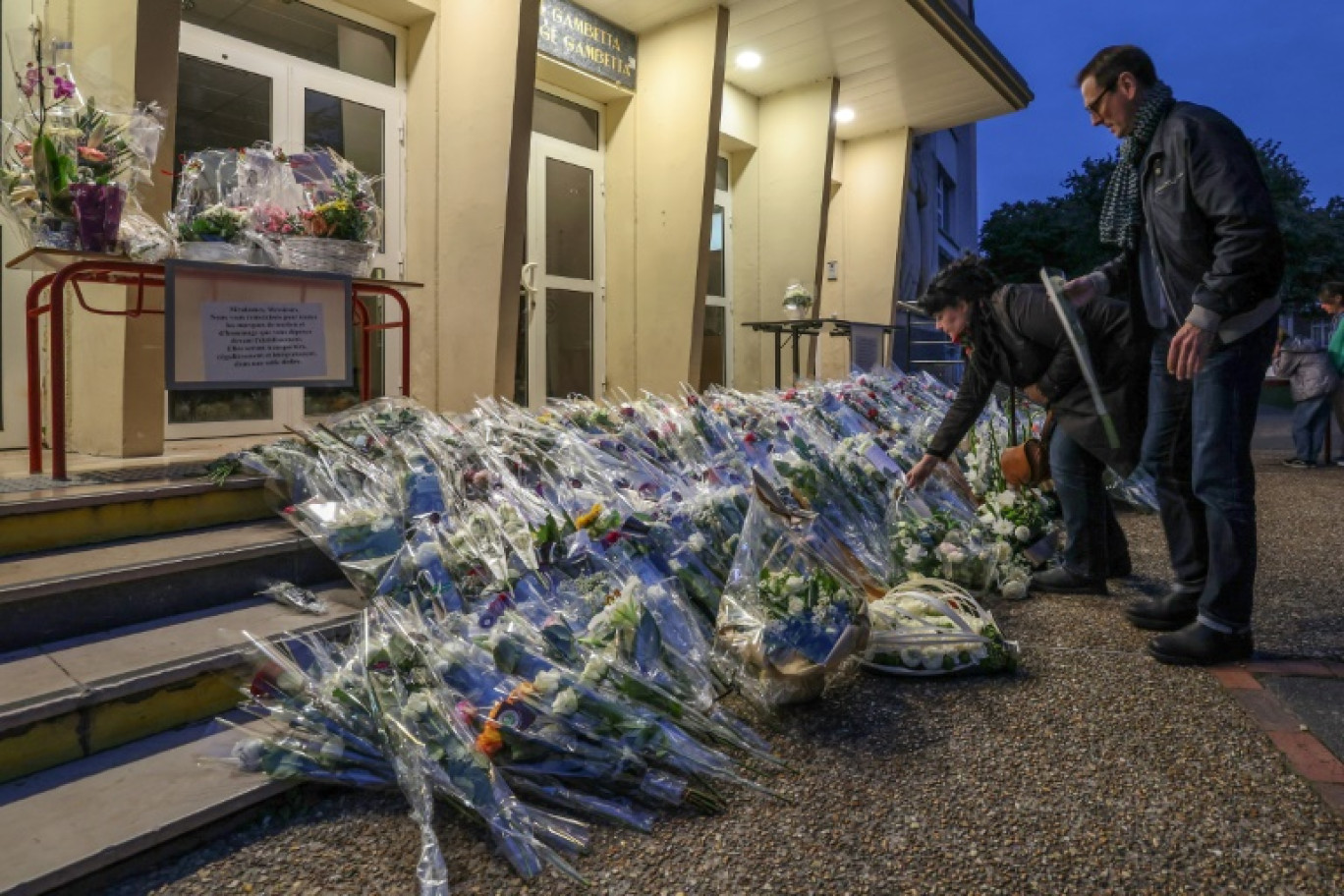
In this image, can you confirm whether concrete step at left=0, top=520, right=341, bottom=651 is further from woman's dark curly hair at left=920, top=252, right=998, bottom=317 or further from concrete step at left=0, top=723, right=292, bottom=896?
woman's dark curly hair at left=920, top=252, right=998, bottom=317

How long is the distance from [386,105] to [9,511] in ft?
14.6

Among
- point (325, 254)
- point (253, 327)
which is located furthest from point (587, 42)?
point (253, 327)

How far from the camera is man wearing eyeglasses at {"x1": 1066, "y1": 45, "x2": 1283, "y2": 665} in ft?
8.47

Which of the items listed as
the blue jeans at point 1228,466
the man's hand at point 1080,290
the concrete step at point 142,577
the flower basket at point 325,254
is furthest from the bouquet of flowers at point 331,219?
the blue jeans at point 1228,466

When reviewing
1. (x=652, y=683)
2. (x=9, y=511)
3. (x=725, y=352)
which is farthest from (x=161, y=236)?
(x=725, y=352)

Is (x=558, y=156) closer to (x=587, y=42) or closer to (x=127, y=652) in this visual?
(x=587, y=42)

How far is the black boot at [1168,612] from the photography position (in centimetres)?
312

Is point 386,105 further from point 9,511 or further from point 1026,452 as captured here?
point 1026,452

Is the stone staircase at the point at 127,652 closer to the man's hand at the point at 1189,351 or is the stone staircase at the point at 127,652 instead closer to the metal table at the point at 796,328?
the man's hand at the point at 1189,351

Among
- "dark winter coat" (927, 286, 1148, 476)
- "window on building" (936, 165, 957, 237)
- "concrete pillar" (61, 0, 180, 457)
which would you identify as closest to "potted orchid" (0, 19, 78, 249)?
"concrete pillar" (61, 0, 180, 457)

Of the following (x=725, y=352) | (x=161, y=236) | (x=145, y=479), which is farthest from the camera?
(x=725, y=352)

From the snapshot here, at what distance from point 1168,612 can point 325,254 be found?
12.6 ft

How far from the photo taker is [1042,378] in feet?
12.1

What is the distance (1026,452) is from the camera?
4102 millimetres
